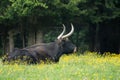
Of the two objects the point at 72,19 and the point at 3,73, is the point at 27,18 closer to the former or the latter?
the point at 72,19

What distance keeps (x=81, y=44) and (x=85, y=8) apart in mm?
4276

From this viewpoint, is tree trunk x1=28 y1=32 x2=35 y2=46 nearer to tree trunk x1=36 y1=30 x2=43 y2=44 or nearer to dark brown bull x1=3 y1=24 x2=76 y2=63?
tree trunk x1=36 y1=30 x2=43 y2=44

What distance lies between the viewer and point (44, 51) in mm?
16453

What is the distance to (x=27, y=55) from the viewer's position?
1527cm

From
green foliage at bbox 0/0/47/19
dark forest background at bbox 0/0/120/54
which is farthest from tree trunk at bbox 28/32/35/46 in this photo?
green foliage at bbox 0/0/47/19

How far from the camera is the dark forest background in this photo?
22.6m

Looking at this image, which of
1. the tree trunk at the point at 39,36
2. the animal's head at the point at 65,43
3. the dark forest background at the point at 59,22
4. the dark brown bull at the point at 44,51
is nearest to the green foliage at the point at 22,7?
the dark forest background at the point at 59,22

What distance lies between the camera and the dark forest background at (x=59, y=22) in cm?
2261

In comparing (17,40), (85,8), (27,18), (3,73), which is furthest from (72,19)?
(3,73)

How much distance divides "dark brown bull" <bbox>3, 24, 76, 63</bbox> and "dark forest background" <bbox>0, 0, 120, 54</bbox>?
4151mm

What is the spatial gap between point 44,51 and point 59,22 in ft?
26.4

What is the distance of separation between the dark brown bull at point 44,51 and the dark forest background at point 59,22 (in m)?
4.15

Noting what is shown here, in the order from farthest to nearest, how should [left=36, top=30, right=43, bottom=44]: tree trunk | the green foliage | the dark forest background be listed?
[left=36, top=30, right=43, bottom=44]: tree trunk, the dark forest background, the green foliage

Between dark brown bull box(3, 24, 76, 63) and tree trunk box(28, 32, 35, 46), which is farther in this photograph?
tree trunk box(28, 32, 35, 46)
